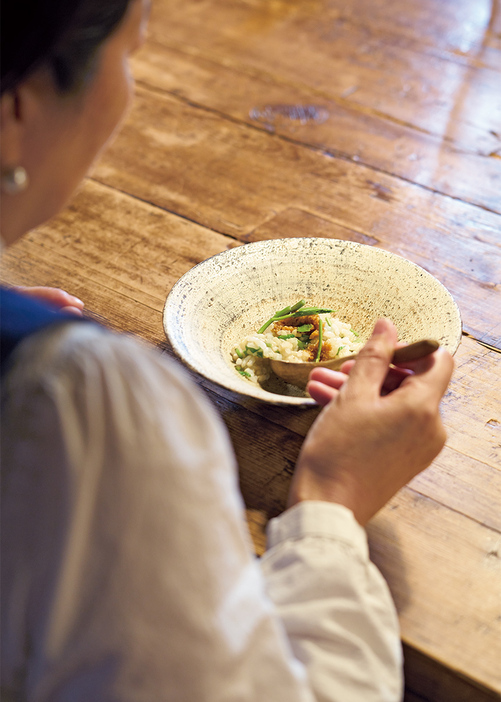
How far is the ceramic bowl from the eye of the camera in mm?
821

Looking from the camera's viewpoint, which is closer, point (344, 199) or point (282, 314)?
point (282, 314)

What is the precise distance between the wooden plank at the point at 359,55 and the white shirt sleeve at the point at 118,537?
1.25m

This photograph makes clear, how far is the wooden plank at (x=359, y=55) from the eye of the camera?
5.09 feet

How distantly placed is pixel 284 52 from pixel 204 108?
41cm

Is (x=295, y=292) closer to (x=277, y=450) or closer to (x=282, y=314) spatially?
(x=282, y=314)

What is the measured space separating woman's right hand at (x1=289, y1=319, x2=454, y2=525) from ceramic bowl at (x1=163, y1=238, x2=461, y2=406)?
0.16 m

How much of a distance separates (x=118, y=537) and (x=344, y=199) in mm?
968

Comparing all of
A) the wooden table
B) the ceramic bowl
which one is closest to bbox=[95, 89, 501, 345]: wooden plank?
the wooden table

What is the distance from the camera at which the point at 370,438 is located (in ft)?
2.00

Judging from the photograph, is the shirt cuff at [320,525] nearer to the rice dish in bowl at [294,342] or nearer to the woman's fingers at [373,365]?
the woman's fingers at [373,365]

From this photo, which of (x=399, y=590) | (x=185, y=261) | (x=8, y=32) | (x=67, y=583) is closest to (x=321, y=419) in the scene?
(x=399, y=590)

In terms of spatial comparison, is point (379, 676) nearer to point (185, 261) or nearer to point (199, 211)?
point (185, 261)

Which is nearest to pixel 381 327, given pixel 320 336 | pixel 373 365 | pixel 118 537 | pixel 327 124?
pixel 373 365

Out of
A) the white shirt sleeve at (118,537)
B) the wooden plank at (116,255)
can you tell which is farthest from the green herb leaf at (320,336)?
the white shirt sleeve at (118,537)
